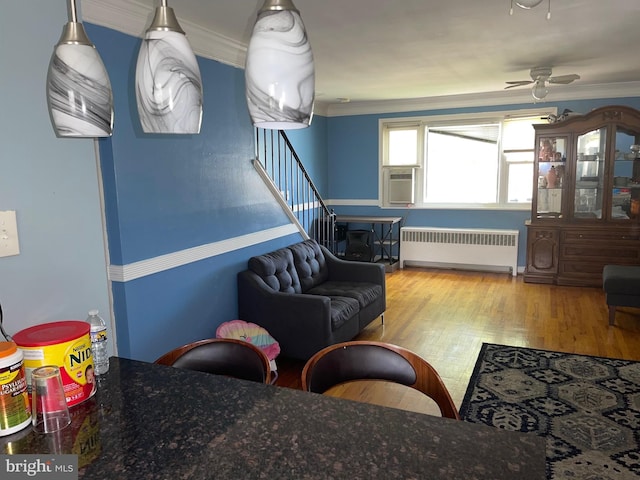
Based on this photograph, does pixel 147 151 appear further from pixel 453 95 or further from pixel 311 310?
pixel 453 95

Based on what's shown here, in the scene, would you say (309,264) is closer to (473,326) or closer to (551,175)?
(473,326)

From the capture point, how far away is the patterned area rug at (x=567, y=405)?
233 cm

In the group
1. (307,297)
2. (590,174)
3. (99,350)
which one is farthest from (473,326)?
(99,350)

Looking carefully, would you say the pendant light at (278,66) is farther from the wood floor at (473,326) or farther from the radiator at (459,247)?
the radiator at (459,247)

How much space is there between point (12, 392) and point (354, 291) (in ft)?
10.2

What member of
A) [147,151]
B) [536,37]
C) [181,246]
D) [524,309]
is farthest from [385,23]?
[524,309]

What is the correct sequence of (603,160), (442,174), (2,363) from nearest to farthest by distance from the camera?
(2,363) < (603,160) < (442,174)

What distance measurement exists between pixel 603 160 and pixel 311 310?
4361mm

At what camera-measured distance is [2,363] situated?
3.48 ft

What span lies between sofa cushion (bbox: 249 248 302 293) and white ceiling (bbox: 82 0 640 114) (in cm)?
159

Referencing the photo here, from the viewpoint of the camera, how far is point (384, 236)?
7.19 meters

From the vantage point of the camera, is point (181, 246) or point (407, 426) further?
point (181, 246)

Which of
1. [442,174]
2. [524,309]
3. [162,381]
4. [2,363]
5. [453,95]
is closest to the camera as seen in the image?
[2,363]

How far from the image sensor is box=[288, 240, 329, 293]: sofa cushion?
4195 mm
